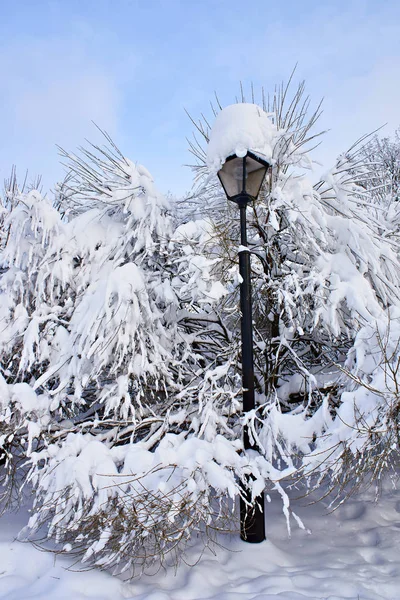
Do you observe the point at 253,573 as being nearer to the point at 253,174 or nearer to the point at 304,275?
the point at 304,275

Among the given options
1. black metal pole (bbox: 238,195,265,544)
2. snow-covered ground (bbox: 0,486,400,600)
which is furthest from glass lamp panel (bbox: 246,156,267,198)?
snow-covered ground (bbox: 0,486,400,600)

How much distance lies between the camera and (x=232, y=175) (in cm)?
358

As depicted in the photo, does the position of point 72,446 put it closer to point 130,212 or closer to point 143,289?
point 143,289

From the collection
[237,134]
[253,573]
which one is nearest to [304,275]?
[237,134]

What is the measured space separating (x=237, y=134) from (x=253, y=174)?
438 mm

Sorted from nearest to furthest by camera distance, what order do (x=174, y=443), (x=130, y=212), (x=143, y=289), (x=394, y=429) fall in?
(x=394, y=429) < (x=174, y=443) < (x=143, y=289) < (x=130, y=212)

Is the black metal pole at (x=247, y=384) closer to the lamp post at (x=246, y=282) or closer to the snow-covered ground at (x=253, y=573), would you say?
the lamp post at (x=246, y=282)

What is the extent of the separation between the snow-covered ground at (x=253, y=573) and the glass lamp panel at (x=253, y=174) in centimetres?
327

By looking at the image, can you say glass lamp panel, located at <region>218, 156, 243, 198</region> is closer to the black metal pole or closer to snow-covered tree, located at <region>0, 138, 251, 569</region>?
the black metal pole

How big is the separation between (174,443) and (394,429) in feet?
6.08

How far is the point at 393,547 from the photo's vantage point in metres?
3.63

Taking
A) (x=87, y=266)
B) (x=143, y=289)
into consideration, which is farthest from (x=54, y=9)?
(x=143, y=289)

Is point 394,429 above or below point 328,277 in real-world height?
below

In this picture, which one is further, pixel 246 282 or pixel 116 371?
pixel 116 371
